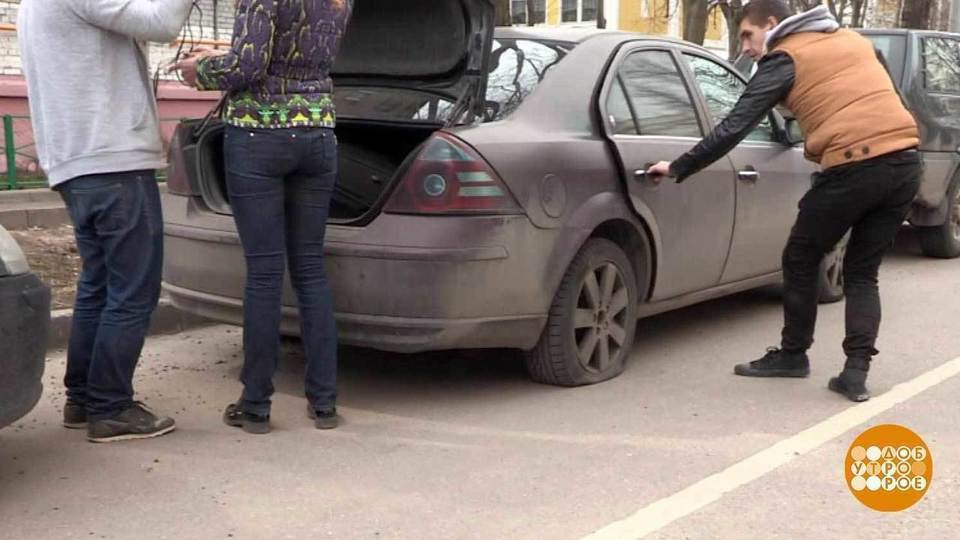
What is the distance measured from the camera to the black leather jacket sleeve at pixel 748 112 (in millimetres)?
4688

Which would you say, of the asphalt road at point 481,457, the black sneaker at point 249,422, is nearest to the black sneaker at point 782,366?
the asphalt road at point 481,457

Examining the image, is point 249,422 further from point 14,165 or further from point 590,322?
point 14,165

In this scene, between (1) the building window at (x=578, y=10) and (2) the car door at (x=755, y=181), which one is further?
(1) the building window at (x=578, y=10)

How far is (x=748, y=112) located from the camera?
474 cm

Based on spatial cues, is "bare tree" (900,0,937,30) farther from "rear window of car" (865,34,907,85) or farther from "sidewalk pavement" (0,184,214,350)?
"sidewalk pavement" (0,184,214,350)

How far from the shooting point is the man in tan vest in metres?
4.62

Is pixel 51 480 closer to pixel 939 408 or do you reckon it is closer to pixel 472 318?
pixel 472 318

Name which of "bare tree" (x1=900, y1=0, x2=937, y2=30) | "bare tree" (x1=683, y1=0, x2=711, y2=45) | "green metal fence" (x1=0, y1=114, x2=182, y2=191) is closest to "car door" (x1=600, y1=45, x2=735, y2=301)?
"green metal fence" (x1=0, y1=114, x2=182, y2=191)

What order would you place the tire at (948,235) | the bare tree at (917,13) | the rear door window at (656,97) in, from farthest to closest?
the bare tree at (917,13), the tire at (948,235), the rear door window at (656,97)

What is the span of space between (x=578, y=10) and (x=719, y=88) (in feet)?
81.5

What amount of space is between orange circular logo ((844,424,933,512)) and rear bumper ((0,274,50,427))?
2.68 m

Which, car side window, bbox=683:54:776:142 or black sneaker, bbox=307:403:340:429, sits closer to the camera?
black sneaker, bbox=307:403:340:429

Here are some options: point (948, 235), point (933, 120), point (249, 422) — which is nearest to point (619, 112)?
point (249, 422)

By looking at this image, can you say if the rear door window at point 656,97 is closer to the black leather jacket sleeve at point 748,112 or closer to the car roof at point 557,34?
the car roof at point 557,34
